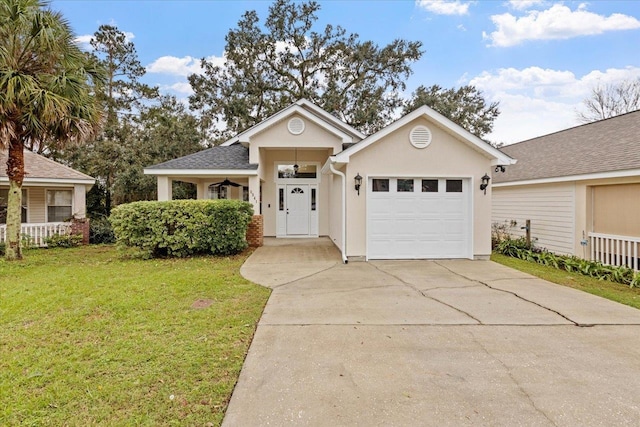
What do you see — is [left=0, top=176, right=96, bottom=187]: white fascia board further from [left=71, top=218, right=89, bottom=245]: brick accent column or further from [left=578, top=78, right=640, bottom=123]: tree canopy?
[left=578, top=78, right=640, bottom=123]: tree canopy

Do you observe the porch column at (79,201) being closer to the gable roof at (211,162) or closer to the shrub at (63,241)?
the shrub at (63,241)

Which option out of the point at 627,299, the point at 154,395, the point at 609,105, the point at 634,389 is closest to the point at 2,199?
the point at 154,395

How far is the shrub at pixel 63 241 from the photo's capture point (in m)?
12.7

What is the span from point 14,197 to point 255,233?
701 centimetres

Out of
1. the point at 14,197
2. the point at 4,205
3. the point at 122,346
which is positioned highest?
the point at 14,197

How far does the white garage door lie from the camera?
9578 millimetres

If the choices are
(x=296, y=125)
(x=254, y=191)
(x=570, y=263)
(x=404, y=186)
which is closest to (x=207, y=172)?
(x=254, y=191)

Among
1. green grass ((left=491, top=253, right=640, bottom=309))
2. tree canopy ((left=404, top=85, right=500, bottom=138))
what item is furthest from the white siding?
tree canopy ((left=404, top=85, right=500, bottom=138))

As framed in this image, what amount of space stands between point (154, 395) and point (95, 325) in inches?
90.6

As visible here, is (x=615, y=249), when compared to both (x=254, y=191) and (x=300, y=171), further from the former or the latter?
(x=254, y=191)

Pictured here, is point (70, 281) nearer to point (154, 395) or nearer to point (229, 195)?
point (154, 395)

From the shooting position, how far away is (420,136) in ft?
30.9

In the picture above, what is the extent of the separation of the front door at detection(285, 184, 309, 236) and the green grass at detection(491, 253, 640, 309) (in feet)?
25.5

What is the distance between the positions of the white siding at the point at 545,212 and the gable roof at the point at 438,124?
10.8 feet
